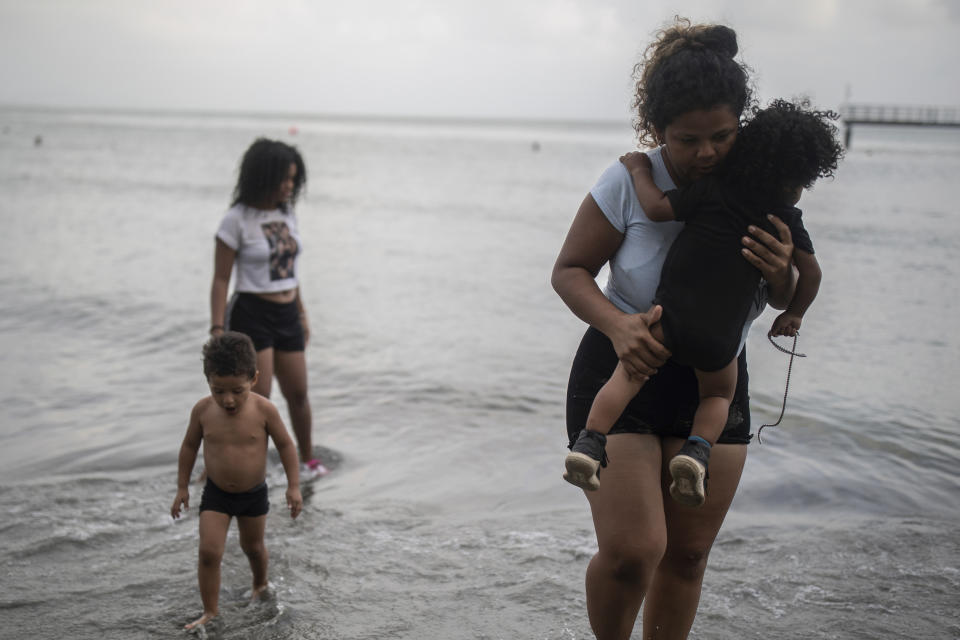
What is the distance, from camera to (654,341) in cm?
241

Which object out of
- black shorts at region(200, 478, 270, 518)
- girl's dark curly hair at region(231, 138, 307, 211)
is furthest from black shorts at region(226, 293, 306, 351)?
black shorts at region(200, 478, 270, 518)

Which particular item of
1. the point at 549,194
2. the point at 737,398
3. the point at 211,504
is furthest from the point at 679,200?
the point at 549,194

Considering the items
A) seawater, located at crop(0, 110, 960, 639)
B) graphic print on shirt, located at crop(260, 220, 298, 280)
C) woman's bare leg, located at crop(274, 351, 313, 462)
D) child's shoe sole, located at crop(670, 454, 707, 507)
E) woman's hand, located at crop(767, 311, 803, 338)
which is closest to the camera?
child's shoe sole, located at crop(670, 454, 707, 507)

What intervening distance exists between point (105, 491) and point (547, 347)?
5.16 m

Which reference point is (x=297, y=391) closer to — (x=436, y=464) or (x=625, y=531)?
(x=436, y=464)

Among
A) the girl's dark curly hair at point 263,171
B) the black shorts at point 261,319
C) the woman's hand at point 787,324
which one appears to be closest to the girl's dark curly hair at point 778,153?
the woman's hand at point 787,324

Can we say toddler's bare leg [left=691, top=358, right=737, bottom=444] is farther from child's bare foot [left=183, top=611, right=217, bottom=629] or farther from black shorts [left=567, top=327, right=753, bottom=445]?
child's bare foot [left=183, top=611, right=217, bottom=629]

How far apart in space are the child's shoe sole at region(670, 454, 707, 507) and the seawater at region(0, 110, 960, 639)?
1.43 metres

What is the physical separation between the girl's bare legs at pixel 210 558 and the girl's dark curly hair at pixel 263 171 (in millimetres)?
2123

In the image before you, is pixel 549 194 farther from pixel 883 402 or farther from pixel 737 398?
pixel 737 398

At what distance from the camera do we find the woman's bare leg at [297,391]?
537 cm

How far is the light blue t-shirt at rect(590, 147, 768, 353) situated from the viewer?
255cm

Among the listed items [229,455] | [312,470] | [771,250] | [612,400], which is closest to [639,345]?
[612,400]

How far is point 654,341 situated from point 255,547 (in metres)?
2.16
